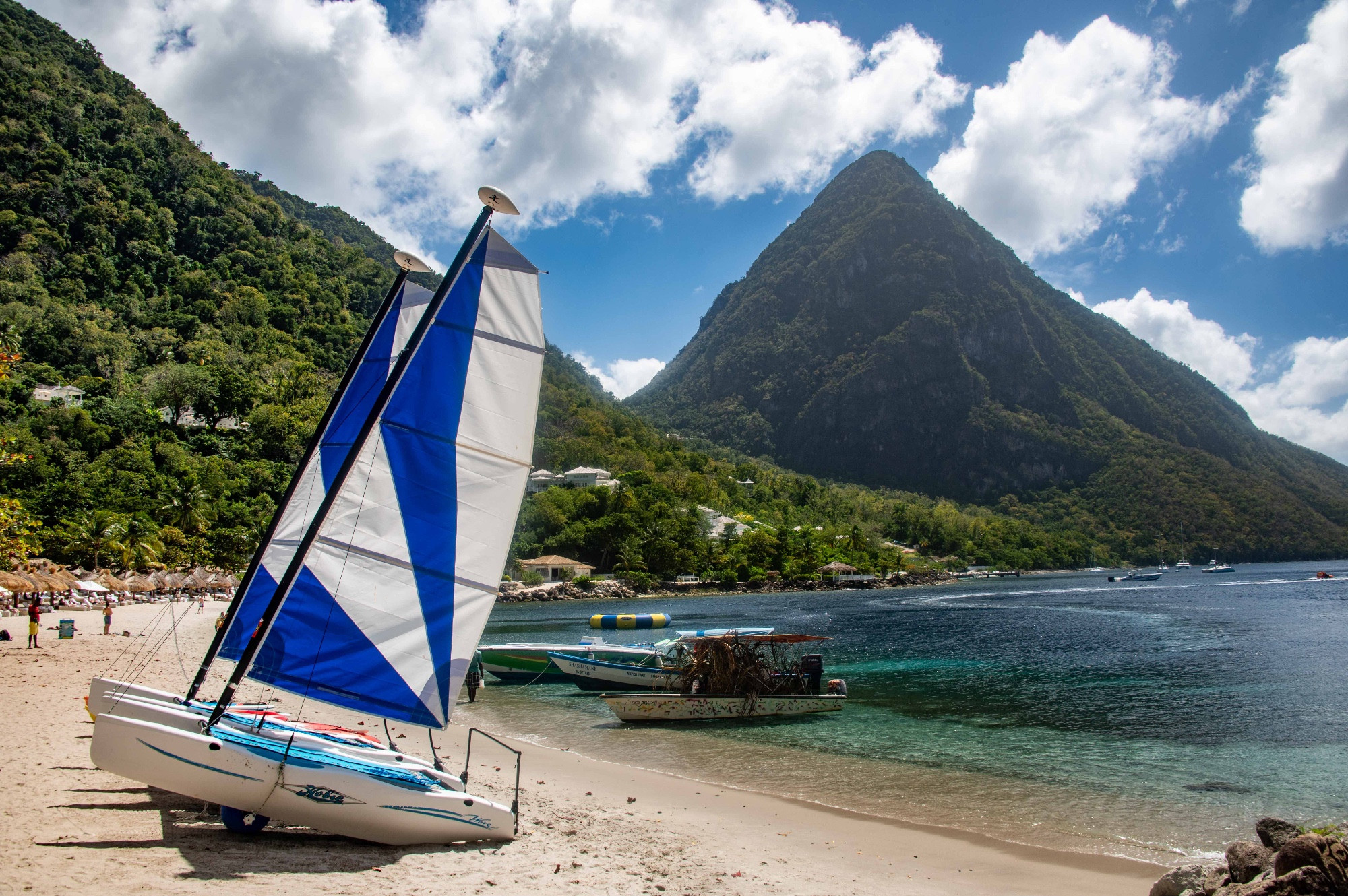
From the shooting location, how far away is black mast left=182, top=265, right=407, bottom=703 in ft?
28.7

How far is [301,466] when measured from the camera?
32.7ft

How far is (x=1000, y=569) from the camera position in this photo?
527ft

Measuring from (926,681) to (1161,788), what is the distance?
47.3ft

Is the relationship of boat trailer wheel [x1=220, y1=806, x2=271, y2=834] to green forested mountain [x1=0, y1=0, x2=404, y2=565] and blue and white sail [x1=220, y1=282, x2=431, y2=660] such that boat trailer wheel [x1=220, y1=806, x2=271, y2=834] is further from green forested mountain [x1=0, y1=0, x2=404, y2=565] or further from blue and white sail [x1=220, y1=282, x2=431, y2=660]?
green forested mountain [x1=0, y1=0, x2=404, y2=565]

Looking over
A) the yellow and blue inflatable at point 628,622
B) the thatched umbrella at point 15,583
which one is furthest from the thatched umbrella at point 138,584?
the yellow and blue inflatable at point 628,622

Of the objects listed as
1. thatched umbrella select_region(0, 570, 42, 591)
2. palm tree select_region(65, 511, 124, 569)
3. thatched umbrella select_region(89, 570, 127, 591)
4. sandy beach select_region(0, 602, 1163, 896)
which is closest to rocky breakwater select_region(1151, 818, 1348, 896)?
sandy beach select_region(0, 602, 1163, 896)

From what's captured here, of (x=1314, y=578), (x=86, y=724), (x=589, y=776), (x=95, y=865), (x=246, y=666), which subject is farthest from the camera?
(x=1314, y=578)

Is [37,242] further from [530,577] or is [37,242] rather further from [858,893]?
[858,893]

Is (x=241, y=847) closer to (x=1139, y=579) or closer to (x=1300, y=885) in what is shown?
(x=1300, y=885)

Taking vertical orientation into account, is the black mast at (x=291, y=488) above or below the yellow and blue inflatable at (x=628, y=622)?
above

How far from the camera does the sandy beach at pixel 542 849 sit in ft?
23.0

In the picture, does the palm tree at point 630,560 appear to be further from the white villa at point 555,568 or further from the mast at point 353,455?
the mast at point 353,455

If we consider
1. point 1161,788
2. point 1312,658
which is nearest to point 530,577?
point 1312,658

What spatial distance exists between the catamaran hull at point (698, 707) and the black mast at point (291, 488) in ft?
38.4
